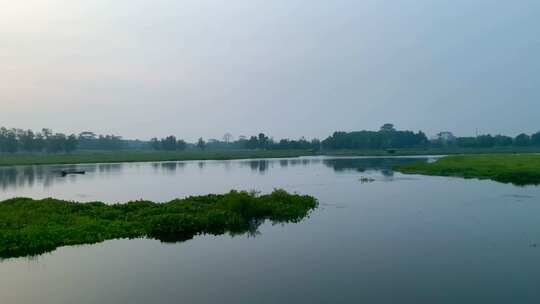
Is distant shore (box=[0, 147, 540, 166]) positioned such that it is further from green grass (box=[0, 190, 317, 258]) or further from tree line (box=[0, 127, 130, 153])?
green grass (box=[0, 190, 317, 258])

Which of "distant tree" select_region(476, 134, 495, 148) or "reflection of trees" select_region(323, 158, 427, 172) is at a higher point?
"distant tree" select_region(476, 134, 495, 148)

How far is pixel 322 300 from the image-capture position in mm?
10039

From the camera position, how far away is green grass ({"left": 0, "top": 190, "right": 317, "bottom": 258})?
1512 cm

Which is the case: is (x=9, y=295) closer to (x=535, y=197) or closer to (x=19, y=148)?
(x=535, y=197)

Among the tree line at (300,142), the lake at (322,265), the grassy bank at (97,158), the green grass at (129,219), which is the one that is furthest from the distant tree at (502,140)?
the green grass at (129,219)

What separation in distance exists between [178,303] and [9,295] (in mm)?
4316

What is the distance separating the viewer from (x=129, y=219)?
18.3 m

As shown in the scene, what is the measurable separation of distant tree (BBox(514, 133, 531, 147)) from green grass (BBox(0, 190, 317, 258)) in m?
130

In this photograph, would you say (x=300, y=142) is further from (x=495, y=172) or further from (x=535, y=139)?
(x=495, y=172)

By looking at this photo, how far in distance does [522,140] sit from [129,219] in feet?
462

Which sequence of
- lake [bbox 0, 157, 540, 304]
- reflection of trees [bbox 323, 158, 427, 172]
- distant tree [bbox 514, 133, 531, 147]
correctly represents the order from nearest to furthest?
1. lake [bbox 0, 157, 540, 304]
2. reflection of trees [bbox 323, 158, 427, 172]
3. distant tree [bbox 514, 133, 531, 147]

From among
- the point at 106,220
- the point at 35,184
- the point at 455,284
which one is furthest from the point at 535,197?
the point at 35,184

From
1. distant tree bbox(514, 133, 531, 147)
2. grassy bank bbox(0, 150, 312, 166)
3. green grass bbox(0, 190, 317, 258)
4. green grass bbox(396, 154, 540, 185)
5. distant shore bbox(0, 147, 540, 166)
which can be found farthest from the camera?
distant tree bbox(514, 133, 531, 147)

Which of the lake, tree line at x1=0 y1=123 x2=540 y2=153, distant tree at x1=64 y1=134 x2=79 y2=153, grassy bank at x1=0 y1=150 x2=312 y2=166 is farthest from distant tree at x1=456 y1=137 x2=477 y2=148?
the lake
